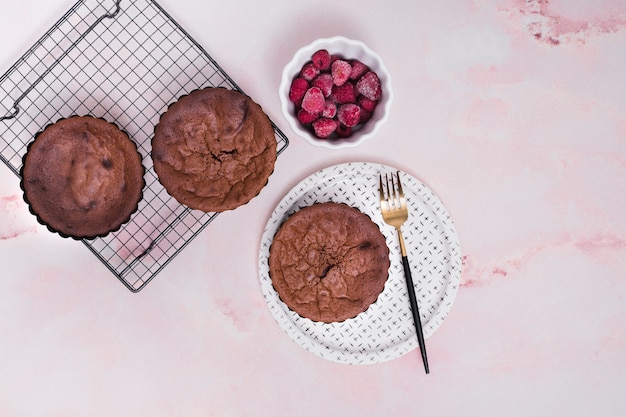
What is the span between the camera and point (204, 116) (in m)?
1.82

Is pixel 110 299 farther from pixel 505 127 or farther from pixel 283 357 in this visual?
pixel 505 127

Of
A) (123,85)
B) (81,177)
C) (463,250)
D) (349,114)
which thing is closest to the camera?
(81,177)

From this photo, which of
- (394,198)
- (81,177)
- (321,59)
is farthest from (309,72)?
(81,177)

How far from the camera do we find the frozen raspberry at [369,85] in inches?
74.9

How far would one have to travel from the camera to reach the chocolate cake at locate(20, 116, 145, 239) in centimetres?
178

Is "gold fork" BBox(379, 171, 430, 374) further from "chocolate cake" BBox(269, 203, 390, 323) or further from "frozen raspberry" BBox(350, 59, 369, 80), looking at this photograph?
"frozen raspberry" BBox(350, 59, 369, 80)

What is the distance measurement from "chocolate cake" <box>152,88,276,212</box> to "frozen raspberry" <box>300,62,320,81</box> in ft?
0.70

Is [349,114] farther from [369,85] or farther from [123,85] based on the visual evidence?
[123,85]

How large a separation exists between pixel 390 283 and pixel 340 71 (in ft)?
2.70

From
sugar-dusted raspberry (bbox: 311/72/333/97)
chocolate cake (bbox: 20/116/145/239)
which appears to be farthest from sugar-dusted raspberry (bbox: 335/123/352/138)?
chocolate cake (bbox: 20/116/145/239)

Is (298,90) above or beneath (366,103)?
above

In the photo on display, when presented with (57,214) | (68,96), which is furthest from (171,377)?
(68,96)

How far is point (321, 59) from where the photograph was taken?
1906 mm

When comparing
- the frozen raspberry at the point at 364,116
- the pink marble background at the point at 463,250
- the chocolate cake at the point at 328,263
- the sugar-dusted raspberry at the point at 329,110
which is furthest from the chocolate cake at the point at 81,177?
the frozen raspberry at the point at 364,116
